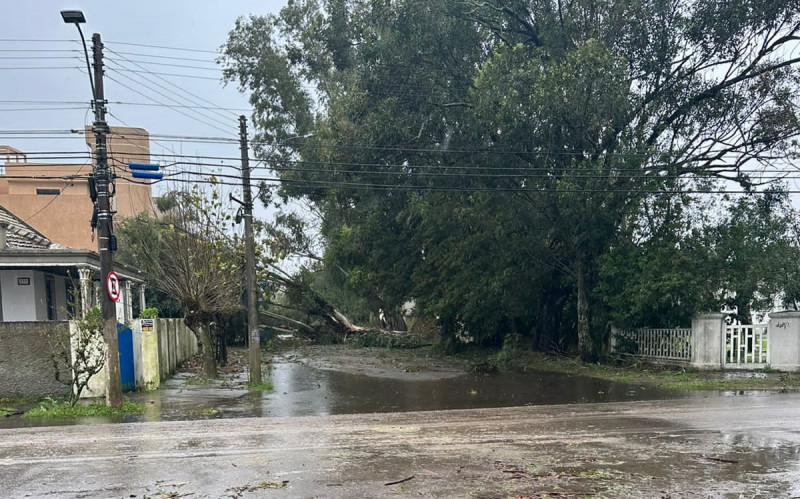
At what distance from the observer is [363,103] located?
74.0ft

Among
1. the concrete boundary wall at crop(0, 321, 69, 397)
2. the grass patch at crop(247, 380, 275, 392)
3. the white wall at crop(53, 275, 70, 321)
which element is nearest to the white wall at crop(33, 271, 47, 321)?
the white wall at crop(53, 275, 70, 321)

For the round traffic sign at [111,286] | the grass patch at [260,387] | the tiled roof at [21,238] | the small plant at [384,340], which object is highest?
the tiled roof at [21,238]

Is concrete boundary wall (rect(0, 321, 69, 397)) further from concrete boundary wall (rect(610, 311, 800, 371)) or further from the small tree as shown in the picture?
concrete boundary wall (rect(610, 311, 800, 371))

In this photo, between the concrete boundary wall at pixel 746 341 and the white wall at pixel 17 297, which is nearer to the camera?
the concrete boundary wall at pixel 746 341

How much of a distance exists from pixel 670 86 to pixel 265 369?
1705cm

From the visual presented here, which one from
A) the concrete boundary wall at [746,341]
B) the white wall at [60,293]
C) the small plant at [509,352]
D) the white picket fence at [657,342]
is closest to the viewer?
the concrete boundary wall at [746,341]

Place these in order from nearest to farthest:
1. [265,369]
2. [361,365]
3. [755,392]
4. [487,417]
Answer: [487,417]
[755,392]
[265,369]
[361,365]

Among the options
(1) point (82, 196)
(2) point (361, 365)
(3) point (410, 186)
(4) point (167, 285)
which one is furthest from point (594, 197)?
(1) point (82, 196)

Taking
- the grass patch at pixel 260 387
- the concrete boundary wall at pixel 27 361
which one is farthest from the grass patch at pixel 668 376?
the concrete boundary wall at pixel 27 361

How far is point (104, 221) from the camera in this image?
43.8ft

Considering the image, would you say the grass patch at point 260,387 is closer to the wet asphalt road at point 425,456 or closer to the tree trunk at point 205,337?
the tree trunk at point 205,337

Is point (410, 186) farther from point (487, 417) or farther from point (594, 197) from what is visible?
point (487, 417)

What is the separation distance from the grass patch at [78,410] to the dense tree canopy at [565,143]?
960 centimetres

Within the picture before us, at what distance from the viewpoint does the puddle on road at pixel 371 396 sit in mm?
13570
